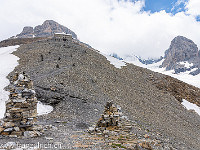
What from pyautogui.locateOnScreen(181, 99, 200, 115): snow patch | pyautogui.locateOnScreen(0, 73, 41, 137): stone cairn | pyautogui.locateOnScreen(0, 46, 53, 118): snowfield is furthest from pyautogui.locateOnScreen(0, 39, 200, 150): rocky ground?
pyautogui.locateOnScreen(181, 99, 200, 115): snow patch

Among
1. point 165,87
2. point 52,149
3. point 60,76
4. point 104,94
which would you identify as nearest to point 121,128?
point 52,149

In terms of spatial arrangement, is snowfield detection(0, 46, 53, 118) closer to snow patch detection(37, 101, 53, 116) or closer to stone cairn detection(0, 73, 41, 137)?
snow patch detection(37, 101, 53, 116)

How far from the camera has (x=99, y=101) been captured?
23.1 meters

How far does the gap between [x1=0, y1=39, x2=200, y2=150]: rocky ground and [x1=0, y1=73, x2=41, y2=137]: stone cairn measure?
0.72m

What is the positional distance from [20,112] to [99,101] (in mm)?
13647

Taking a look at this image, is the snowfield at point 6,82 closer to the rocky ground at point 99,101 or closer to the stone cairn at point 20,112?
the rocky ground at point 99,101

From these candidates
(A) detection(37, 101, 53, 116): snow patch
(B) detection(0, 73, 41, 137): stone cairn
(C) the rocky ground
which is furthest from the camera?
(A) detection(37, 101, 53, 116): snow patch

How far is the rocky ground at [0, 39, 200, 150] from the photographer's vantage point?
502 inches

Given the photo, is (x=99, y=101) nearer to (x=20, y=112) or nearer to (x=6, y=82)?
(x=6, y=82)

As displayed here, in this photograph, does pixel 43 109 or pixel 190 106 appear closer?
pixel 43 109

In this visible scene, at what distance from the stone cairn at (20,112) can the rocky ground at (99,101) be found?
2.36 ft

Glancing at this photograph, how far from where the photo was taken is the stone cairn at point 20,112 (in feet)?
32.7

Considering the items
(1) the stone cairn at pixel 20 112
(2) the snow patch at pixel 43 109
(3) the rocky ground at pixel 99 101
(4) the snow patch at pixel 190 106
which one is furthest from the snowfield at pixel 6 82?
(4) the snow patch at pixel 190 106

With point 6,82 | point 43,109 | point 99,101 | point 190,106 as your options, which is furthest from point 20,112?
point 190,106
